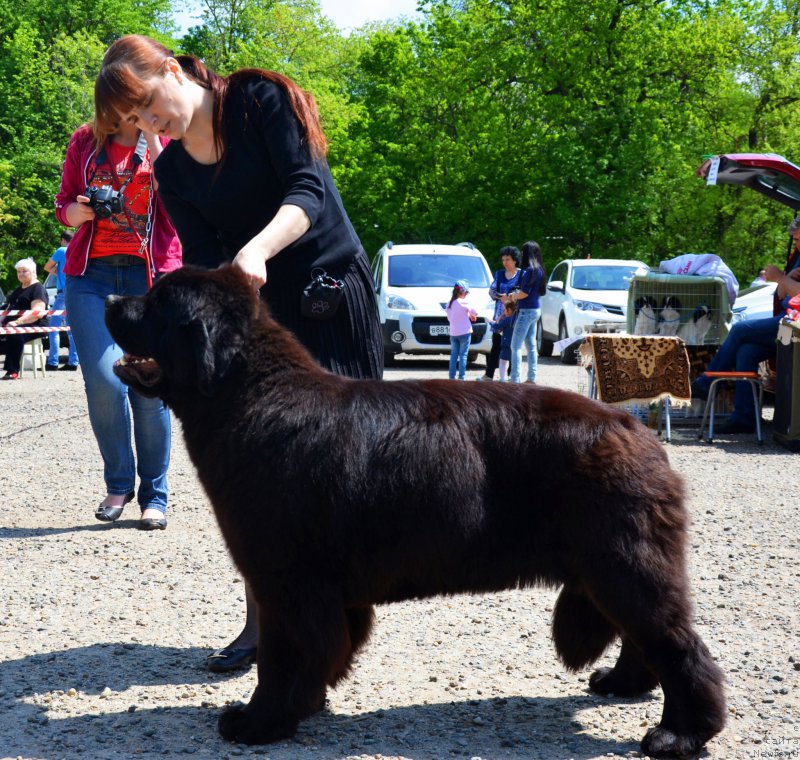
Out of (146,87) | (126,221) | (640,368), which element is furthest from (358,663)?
(640,368)

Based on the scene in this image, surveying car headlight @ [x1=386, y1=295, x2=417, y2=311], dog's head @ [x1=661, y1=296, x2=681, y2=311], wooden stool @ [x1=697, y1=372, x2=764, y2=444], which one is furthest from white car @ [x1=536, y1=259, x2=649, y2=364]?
wooden stool @ [x1=697, y1=372, x2=764, y2=444]

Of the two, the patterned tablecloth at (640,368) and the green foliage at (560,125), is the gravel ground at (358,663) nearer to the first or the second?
the patterned tablecloth at (640,368)

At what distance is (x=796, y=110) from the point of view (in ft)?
104

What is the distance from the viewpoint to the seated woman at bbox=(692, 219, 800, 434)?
10.3m

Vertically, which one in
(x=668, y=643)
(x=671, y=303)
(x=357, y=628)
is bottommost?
(x=357, y=628)

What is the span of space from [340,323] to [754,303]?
533 inches

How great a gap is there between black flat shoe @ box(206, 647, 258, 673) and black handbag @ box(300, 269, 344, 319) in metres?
1.27

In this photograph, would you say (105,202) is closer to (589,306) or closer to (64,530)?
(64,530)

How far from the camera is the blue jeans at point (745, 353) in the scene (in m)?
10.3

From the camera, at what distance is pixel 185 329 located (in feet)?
10.2

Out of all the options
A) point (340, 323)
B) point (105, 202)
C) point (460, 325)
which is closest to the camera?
point (340, 323)

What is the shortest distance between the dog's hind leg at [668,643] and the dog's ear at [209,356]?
1257 millimetres

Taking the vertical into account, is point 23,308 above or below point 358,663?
above

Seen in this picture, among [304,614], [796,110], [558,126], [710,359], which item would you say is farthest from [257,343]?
[796,110]
